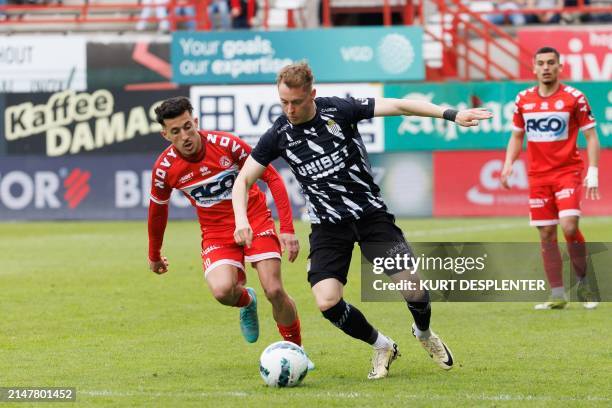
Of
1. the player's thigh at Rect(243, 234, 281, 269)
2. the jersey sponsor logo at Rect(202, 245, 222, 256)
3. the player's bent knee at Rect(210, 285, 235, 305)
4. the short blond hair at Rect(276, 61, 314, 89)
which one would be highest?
the short blond hair at Rect(276, 61, 314, 89)

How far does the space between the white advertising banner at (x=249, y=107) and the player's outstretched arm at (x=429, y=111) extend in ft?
52.8

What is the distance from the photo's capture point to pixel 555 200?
1226cm

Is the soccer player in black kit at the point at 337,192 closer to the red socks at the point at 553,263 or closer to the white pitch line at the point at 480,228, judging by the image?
the red socks at the point at 553,263

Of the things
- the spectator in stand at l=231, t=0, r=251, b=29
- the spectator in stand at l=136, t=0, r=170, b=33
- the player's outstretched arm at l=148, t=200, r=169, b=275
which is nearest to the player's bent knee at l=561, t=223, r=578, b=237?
the player's outstretched arm at l=148, t=200, r=169, b=275

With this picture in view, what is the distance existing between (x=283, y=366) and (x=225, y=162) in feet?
6.14

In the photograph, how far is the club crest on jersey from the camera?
918 centimetres

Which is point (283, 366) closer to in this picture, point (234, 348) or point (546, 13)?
point (234, 348)

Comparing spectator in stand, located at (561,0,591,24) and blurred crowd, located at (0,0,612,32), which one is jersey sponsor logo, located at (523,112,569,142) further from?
spectator in stand, located at (561,0,591,24)

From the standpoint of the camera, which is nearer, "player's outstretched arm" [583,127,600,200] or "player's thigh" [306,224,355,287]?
"player's thigh" [306,224,355,287]

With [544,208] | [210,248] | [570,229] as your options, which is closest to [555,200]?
[544,208]

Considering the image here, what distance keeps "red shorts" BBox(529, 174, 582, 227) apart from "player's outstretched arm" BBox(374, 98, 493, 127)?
4317 millimetres

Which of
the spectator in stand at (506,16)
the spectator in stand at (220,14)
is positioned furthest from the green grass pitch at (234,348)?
the spectator in stand at (506,16)

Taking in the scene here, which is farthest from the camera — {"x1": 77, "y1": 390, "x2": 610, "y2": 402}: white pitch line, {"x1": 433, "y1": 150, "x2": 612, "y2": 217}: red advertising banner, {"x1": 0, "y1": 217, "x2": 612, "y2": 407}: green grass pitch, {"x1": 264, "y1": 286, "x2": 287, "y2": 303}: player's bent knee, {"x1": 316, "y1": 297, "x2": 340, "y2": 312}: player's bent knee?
{"x1": 433, "y1": 150, "x2": 612, "y2": 217}: red advertising banner

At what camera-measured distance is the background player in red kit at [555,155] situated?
12070 millimetres
